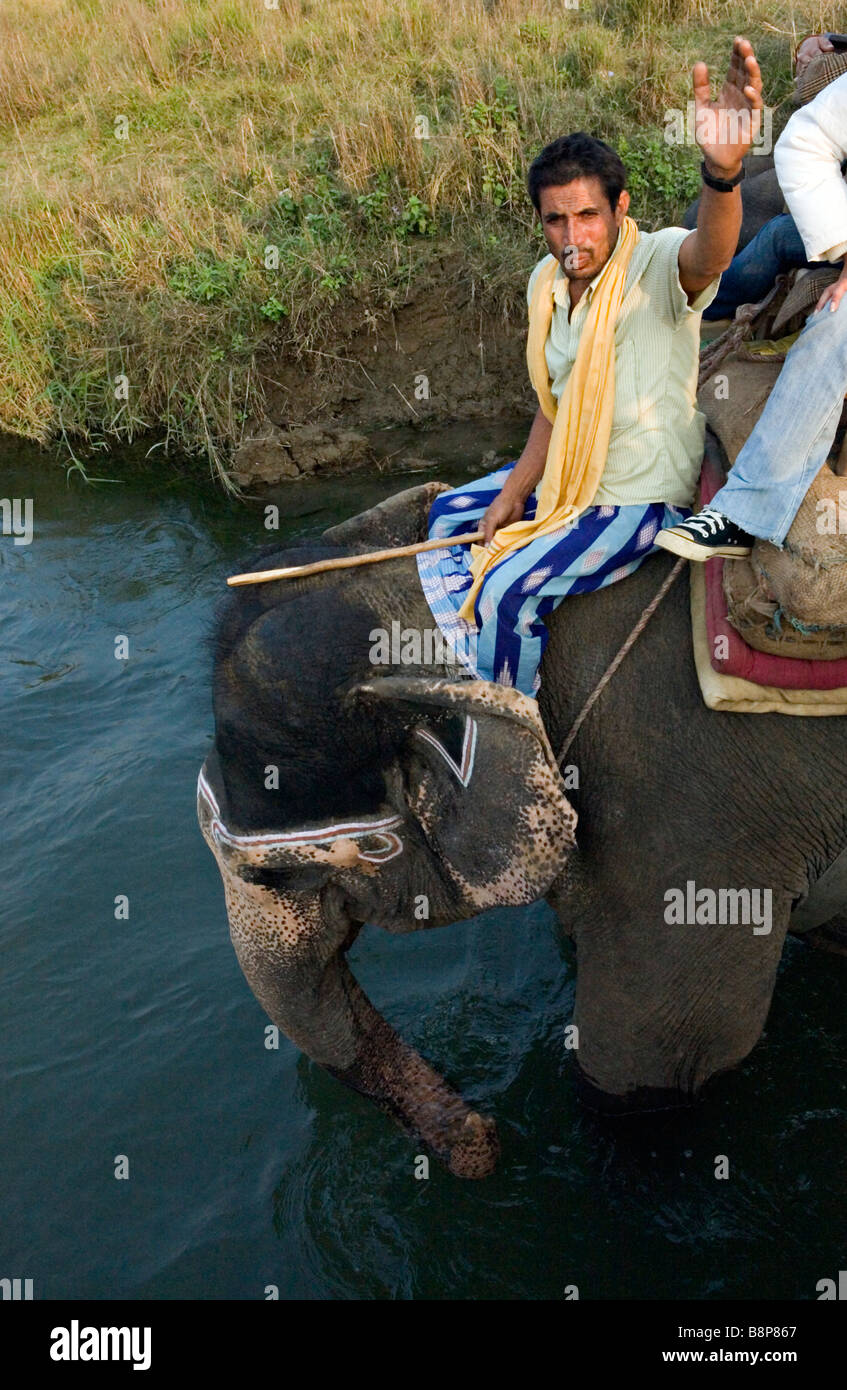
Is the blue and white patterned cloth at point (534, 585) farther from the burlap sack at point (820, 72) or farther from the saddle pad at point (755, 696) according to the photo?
the burlap sack at point (820, 72)

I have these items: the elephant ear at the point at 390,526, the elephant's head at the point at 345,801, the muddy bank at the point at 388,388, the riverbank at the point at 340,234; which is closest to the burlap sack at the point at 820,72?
the elephant ear at the point at 390,526

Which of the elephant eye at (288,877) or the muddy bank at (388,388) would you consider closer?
the elephant eye at (288,877)

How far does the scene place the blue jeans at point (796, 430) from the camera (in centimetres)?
247

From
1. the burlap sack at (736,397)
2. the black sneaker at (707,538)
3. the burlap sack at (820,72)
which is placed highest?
the burlap sack at (820,72)

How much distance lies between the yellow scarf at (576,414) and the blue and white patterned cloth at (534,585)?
0.04m

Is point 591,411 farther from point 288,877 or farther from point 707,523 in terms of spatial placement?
point 288,877

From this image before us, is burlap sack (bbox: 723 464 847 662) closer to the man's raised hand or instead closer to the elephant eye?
the man's raised hand

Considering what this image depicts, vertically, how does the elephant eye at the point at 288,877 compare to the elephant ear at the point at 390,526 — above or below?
below

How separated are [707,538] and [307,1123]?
233 centimetres

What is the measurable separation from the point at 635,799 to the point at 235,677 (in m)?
0.94

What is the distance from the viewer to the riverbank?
783 cm

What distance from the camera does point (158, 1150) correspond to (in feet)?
12.9

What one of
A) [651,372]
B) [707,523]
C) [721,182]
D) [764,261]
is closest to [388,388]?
[764,261]
